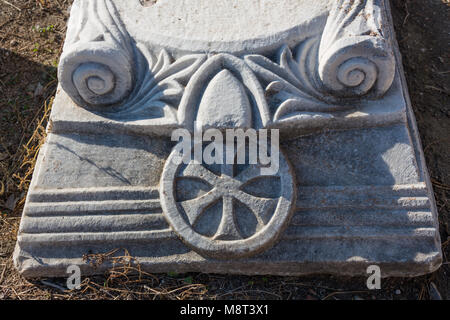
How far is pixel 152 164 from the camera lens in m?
2.21

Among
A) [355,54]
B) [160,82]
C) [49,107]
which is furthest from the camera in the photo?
[49,107]

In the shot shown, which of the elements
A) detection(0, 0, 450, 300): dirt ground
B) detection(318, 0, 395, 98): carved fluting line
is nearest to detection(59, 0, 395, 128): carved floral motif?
detection(318, 0, 395, 98): carved fluting line

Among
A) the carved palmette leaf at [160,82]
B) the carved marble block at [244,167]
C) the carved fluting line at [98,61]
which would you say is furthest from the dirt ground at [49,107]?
the carved palmette leaf at [160,82]

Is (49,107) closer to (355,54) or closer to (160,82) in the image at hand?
(160,82)

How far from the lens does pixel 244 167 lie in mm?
2141

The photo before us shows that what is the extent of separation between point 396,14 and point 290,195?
221 centimetres

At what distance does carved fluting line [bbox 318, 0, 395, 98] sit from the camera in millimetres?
2100

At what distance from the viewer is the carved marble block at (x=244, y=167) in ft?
6.81

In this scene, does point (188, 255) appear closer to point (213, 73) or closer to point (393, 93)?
point (213, 73)

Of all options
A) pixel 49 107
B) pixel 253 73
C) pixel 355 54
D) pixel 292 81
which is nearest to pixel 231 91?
pixel 253 73

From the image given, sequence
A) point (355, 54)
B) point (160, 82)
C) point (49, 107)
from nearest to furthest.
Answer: point (355, 54) → point (160, 82) → point (49, 107)

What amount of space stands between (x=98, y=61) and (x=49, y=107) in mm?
914

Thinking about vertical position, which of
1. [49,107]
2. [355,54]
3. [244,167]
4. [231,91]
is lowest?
[244,167]

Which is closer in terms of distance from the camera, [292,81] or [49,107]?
[292,81]
